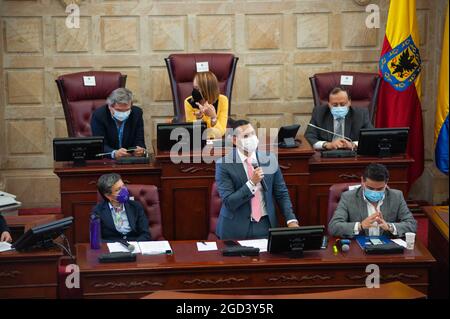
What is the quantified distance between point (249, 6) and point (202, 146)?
219 cm

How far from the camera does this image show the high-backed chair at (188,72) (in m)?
7.86

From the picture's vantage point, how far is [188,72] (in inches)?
310

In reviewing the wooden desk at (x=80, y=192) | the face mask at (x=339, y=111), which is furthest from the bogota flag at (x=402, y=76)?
the wooden desk at (x=80, y=192)

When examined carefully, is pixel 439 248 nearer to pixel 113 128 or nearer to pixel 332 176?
pixel 332 176

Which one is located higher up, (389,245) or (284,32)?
(284,32)

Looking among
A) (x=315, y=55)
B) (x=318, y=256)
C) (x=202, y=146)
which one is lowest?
(x=318, y=256)

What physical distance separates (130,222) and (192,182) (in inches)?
38.6

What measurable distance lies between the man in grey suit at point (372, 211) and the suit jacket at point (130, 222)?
3.97 ft

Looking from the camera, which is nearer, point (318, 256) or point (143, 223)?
point (318, 256)

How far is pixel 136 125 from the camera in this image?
7199 mm
